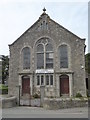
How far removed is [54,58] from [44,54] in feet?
5.03

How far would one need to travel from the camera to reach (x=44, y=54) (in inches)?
1129

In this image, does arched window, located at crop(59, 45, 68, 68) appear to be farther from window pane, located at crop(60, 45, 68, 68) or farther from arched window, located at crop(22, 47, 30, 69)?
arched window, located at crop(22, 47, 30, 69)

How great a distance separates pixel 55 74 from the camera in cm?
2761

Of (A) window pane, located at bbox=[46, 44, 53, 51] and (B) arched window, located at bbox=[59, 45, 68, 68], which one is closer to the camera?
(B) arched window, located at bbox=[59, 45, 68, 68]

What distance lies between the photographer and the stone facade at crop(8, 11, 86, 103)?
27031 millimetres

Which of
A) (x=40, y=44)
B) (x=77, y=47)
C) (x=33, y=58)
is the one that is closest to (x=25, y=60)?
(x=33, y=58)

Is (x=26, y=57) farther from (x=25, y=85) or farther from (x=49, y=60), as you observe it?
(x=25, y=85)

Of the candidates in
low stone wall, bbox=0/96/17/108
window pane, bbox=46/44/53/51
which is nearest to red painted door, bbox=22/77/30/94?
window pane, bbox=46/44/53/51

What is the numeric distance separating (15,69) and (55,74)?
569cm

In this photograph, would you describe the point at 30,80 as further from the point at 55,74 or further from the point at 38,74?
the point at 55,74

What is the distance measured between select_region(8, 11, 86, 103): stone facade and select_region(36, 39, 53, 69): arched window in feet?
1.39

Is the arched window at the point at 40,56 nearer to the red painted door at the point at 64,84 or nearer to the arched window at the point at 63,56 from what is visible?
the arched window at the point at 63,56

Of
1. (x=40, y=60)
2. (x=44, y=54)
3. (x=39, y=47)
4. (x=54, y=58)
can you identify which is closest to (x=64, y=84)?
(x=54, y=58)

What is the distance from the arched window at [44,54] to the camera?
93.5 feet
